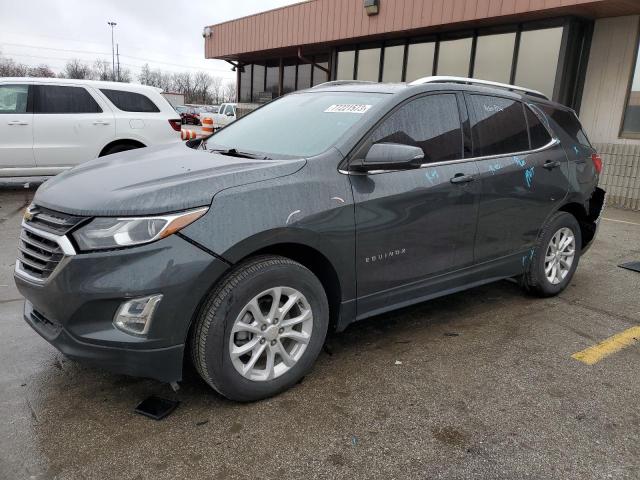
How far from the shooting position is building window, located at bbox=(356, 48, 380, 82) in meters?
14.1

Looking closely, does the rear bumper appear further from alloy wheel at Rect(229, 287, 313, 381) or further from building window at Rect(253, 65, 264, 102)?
building window at Rect(253, 65, 264, 102)

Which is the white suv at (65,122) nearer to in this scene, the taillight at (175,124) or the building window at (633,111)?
the taillight at (175,124)

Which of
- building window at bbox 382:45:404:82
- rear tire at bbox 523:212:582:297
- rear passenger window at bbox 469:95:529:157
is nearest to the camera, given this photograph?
rear passenger window at bbox 469:95:529:157

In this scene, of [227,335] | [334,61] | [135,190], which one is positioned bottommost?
[227,335]

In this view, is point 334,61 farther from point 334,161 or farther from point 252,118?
point 334,161

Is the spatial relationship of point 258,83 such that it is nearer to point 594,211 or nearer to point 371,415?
point 594,211

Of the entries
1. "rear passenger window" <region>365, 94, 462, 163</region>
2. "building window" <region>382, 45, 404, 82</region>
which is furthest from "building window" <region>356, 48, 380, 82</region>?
"rear passenger window" <region>365, 94, 462, 163</region>

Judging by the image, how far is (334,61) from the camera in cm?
1549

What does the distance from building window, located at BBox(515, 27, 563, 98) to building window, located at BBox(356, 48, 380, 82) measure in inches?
169

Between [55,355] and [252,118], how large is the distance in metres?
2.15

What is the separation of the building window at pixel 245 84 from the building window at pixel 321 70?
206 inches

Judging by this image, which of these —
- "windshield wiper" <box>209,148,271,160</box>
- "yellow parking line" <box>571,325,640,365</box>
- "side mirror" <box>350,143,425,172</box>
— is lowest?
"yellow parking line" <box>571,325,640,365</box>

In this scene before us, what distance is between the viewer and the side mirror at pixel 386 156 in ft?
9.70

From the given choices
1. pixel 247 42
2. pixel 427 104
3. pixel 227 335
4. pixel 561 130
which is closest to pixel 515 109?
pixel 561 130
